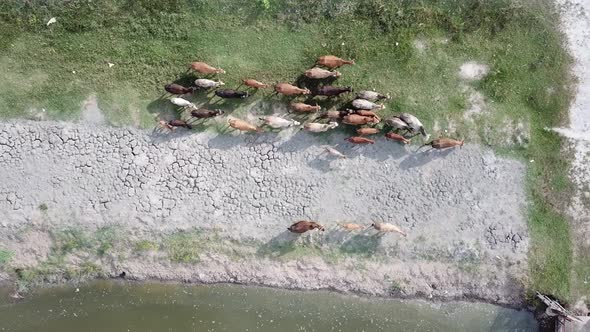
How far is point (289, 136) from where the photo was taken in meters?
15.9

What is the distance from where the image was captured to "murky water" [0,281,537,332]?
15.9 meters

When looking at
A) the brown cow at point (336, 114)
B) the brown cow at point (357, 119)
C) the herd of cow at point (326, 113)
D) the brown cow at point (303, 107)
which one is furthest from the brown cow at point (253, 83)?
the brown cow at point (357, 119)

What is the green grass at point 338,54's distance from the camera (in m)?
15.9

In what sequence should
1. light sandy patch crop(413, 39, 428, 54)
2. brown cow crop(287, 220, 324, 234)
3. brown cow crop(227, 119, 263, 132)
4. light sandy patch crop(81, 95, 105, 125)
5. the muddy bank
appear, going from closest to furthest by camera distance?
brown cow crop(287, 220, 324, 234), brown cow crop(227, 119, 263, 132), the muddy bank, light sandy patch crop(81, 95, 105, 125), light sandy patch crop(413, 39, 428, 54)

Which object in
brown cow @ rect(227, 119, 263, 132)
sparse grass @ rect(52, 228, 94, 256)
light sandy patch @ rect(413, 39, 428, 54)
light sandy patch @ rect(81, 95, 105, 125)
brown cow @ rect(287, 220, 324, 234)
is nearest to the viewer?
brown cow @ rect(287, 220, 324, 234)

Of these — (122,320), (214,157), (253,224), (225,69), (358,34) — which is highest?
(358,34)

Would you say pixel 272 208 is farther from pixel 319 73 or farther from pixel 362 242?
pixel 319 73

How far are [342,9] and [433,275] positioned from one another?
7.78 m

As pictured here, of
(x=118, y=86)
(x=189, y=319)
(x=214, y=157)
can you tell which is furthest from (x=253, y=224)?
(x=118, y=86)

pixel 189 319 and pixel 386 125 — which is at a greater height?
pixel 386 125

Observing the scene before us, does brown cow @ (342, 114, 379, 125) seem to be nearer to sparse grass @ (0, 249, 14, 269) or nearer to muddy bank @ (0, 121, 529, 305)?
muddy bank @ (0, 121, 529, 305)

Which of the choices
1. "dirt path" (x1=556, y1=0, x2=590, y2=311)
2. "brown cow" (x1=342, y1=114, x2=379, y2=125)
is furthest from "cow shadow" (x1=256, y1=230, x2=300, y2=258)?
"dirt path" (x1=556, y1=0, x2=590, y2=311)

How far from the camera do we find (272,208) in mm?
15875

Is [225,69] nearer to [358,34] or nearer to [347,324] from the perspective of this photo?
[358,34]
